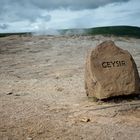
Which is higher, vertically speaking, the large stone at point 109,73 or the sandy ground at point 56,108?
the large stone at point 109,73

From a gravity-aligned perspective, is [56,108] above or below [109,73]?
below

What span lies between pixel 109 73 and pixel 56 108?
56.1 inches

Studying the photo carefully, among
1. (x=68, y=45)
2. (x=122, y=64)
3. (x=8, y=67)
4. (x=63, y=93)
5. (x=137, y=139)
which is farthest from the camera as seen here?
(x=68, y=45)

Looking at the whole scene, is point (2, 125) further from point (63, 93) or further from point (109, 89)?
point (63, 93)

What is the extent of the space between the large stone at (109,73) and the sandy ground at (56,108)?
26 centimetres

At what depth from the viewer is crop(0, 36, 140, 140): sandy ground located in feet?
23.7

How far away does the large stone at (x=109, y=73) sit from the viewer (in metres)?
9.03

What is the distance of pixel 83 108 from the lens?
875cm

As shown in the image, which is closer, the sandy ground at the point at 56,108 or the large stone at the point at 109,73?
the sandy ground at the point at 56,108

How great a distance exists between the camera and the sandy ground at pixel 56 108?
723 cm

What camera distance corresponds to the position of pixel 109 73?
9.16 meters

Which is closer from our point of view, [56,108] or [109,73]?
[56,108]

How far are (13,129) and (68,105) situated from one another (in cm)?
202

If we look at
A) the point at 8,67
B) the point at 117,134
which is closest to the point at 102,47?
the point at 117,134
